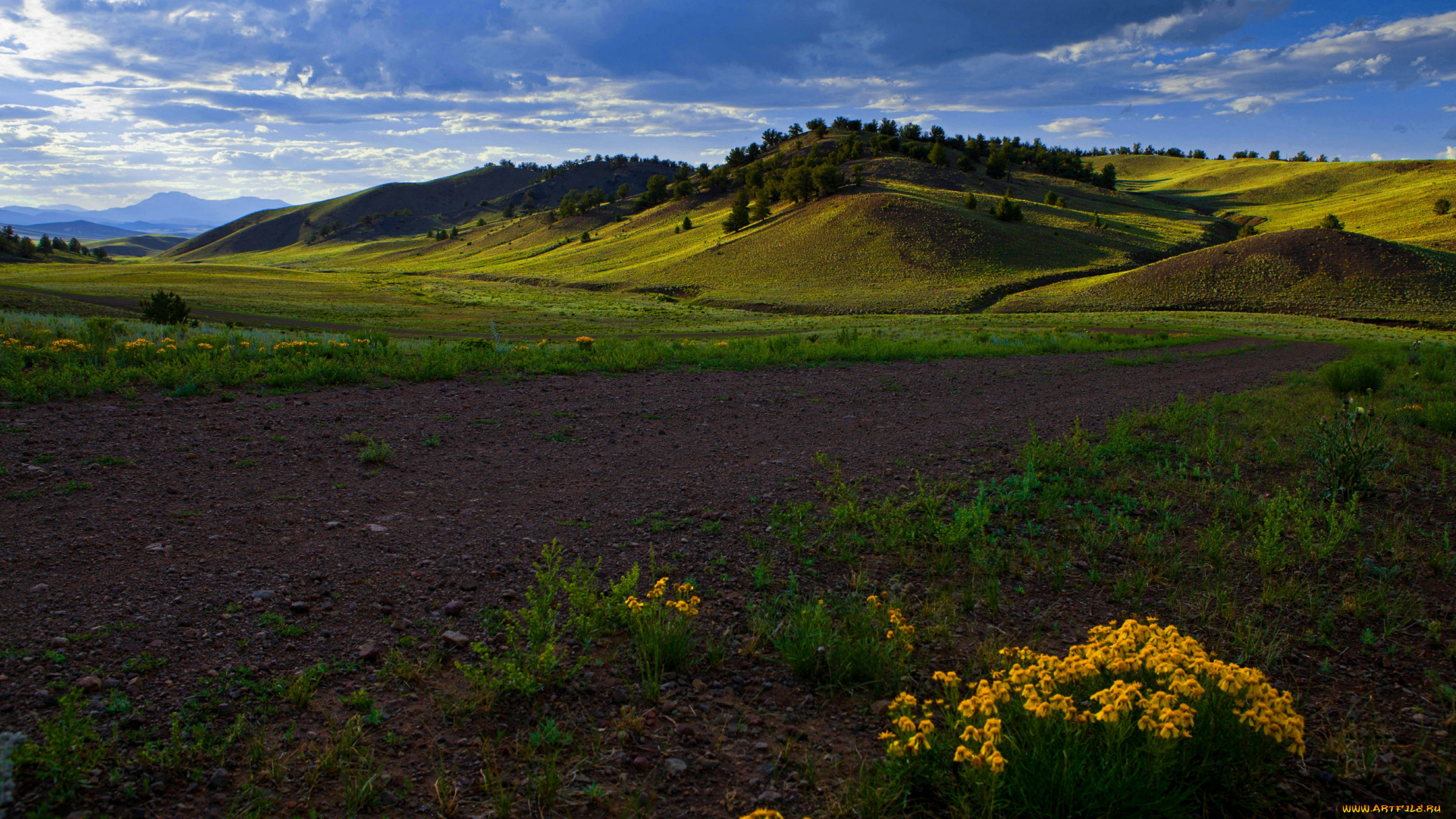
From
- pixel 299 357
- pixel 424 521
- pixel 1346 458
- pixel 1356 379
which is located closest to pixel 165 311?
pixel 299 357

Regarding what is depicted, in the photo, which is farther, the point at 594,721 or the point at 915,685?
the point at 915,685

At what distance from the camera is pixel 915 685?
3711mm

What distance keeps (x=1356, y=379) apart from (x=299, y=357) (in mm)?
17634

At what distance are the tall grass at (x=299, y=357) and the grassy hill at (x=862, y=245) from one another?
32517mm

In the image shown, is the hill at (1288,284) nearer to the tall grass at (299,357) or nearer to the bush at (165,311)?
the tall grass at (299,357)

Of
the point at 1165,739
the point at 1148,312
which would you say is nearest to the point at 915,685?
the point at 1165,739

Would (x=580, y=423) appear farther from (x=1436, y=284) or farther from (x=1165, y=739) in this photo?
(x=1436, y=284)

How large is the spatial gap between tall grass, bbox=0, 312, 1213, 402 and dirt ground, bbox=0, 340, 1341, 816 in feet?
2.21

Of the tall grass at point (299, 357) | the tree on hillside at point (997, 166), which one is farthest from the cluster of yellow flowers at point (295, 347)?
the tree on hillside at point (997, 166)

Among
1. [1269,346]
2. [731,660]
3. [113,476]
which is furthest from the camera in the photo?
[1269,346]

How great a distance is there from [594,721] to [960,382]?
35.6 ft

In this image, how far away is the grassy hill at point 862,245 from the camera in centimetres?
5609

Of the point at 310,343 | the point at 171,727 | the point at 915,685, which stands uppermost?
the point at 310,343

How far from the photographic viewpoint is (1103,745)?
9.07 feet
